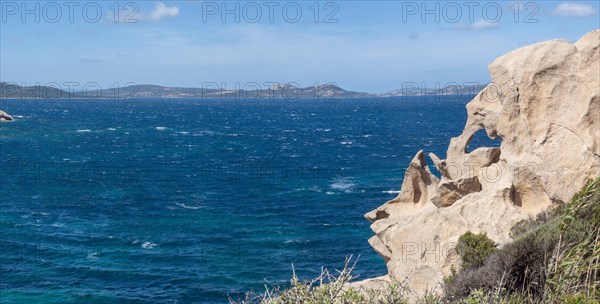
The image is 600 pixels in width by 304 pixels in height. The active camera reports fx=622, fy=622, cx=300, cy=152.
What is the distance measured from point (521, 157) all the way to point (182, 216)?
36729 millimetres

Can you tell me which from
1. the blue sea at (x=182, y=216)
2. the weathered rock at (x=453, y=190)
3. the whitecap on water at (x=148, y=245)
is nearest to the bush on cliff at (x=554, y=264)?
the weathered rock at (x=453, y=190)

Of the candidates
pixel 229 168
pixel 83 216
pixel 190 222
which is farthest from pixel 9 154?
pixel 190 222

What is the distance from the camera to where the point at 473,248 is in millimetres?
22828

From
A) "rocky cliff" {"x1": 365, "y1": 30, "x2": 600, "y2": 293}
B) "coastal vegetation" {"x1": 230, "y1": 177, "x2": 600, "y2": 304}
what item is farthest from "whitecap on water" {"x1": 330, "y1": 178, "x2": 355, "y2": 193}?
"coastal vegetation" {"x1": 230, "y1": 177, "x2": 600, "y2": 304}

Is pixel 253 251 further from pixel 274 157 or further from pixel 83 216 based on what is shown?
pixel 274 157

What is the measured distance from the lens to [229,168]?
8331cm

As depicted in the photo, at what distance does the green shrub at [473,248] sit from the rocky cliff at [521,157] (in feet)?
2.19

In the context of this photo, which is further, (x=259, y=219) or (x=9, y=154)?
(x=9, y=154)

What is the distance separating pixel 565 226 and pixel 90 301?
3037cm

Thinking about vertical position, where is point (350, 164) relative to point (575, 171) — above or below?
below

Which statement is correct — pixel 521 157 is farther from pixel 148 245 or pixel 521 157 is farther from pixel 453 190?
pixel 148 245

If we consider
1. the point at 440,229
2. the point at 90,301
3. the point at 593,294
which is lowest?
the point at 90,301

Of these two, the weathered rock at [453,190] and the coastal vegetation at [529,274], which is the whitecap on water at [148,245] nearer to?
the weathered rock at [453,190]

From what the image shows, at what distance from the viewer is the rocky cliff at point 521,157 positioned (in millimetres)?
23281
